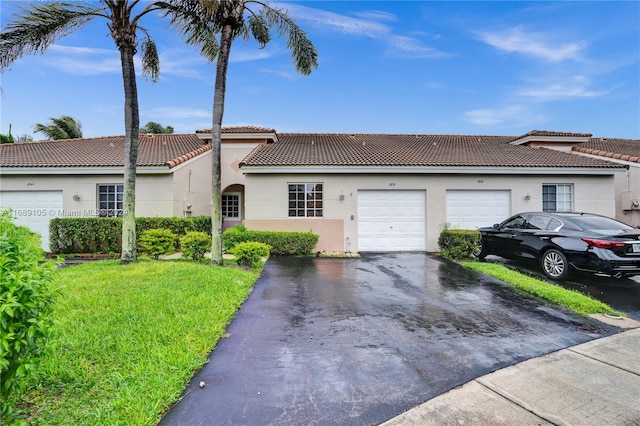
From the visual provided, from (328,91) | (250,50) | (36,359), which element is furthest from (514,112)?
(36,359)

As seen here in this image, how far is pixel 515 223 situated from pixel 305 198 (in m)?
7.66

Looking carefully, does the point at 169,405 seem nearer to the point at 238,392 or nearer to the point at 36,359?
the point at 238,392

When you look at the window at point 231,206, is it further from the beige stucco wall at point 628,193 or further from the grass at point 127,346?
the beige stucco wall at point 628,193

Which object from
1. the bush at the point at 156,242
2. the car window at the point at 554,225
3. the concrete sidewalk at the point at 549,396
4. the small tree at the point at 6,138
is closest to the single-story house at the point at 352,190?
the bush at the point at 156,242

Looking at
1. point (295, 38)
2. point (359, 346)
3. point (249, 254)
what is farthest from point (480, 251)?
point (295, 38)

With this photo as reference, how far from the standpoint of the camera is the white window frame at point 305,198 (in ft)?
42.5

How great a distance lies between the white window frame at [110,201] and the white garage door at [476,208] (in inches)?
575

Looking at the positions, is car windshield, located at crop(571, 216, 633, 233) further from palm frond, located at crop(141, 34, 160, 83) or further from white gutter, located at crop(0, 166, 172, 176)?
white gutter, located at crop(0, 166, 172, 176)

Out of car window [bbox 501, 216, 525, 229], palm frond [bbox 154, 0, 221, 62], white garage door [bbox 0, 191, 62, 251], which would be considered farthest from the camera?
white garage door [bbox 0, 191, 62, 251]

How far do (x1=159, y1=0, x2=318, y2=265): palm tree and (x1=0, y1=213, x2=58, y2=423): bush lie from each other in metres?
6.64

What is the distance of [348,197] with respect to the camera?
1284 centimetres

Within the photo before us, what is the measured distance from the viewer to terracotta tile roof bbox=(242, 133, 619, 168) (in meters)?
13.0

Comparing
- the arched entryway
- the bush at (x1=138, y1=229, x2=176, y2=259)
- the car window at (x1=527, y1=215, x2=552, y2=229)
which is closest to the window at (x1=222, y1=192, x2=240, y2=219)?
the arched entryway

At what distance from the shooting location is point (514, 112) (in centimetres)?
1959
